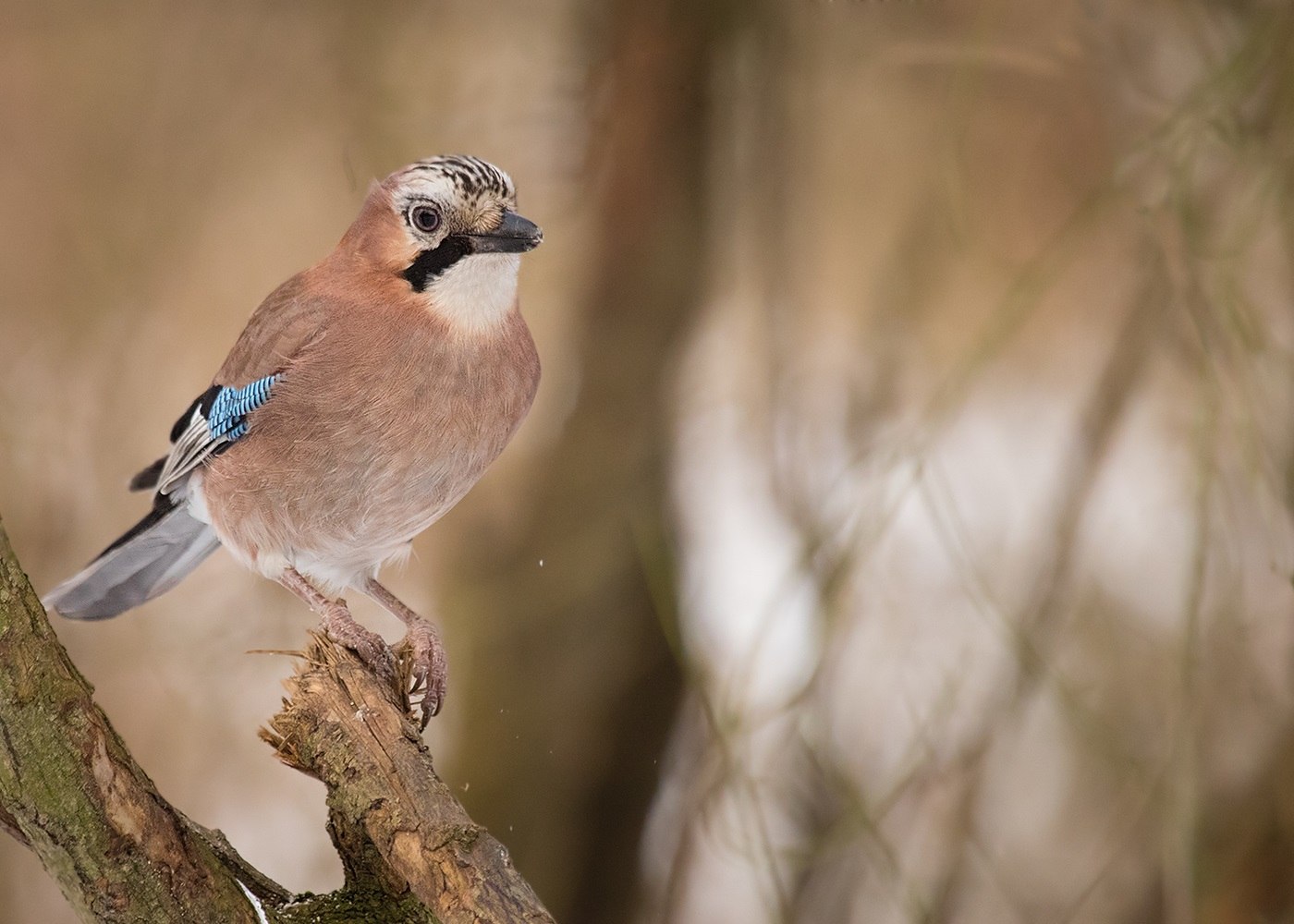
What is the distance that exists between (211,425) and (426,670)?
0.55 meters

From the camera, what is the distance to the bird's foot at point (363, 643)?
2027 mm

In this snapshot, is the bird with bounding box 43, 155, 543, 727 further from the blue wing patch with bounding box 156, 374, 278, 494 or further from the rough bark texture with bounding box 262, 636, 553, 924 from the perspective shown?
the rough bark texture with bounding box 262, 636, 553, 924

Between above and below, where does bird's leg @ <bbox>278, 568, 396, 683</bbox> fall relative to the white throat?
below

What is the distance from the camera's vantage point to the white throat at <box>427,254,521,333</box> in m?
2.02

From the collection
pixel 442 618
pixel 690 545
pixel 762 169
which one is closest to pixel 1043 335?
pixel 762 169

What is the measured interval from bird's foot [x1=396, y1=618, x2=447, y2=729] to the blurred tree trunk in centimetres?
93

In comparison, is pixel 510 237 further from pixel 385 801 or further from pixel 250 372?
pixel 385 801

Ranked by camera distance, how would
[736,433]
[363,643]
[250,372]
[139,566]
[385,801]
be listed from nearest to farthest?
[385,801] → [363,643] → [250,372] → [139,566] → [736,433]

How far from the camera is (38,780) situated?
1.54 metres

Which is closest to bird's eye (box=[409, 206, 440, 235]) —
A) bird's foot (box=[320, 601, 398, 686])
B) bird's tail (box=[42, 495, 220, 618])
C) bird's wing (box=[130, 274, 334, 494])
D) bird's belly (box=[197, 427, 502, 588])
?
bird's wing (box=[130, 274, 334, 494])

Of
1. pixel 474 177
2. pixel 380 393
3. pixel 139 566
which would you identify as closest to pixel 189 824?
pixel 380 393

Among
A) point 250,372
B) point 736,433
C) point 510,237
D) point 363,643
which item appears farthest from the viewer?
point 736,433

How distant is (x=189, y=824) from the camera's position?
5.79 feet

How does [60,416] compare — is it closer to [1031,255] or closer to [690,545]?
[690,545]
